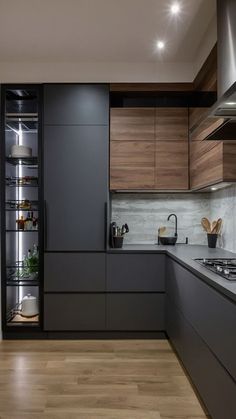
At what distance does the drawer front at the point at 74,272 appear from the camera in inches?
131

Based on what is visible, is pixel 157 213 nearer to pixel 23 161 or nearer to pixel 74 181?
pixel 74 181

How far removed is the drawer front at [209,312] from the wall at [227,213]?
0.65 m

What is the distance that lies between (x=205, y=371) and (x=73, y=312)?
65.0 inches

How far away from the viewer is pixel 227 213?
3.22 m

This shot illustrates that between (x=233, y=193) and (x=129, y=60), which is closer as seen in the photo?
(x=233, y=193)

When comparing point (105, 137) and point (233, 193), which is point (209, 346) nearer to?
point (233, 193)

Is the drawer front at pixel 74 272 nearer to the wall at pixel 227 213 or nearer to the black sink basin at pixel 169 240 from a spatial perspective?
the black sink basin at pixel 169 240

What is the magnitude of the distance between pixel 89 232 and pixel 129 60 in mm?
1768

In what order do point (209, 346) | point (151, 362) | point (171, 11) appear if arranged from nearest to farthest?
point (209, 346)
point (171, 11)
point (151, 362)

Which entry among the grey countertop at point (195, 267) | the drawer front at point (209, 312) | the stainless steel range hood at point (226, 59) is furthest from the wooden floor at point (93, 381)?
the stainless steel range hood at point (226, 59)

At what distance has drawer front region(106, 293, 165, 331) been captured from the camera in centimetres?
332

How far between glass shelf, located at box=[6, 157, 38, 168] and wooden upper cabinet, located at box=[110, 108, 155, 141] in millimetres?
875

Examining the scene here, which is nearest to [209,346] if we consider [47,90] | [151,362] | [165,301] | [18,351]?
[151,362]

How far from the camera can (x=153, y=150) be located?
3.46 metres
